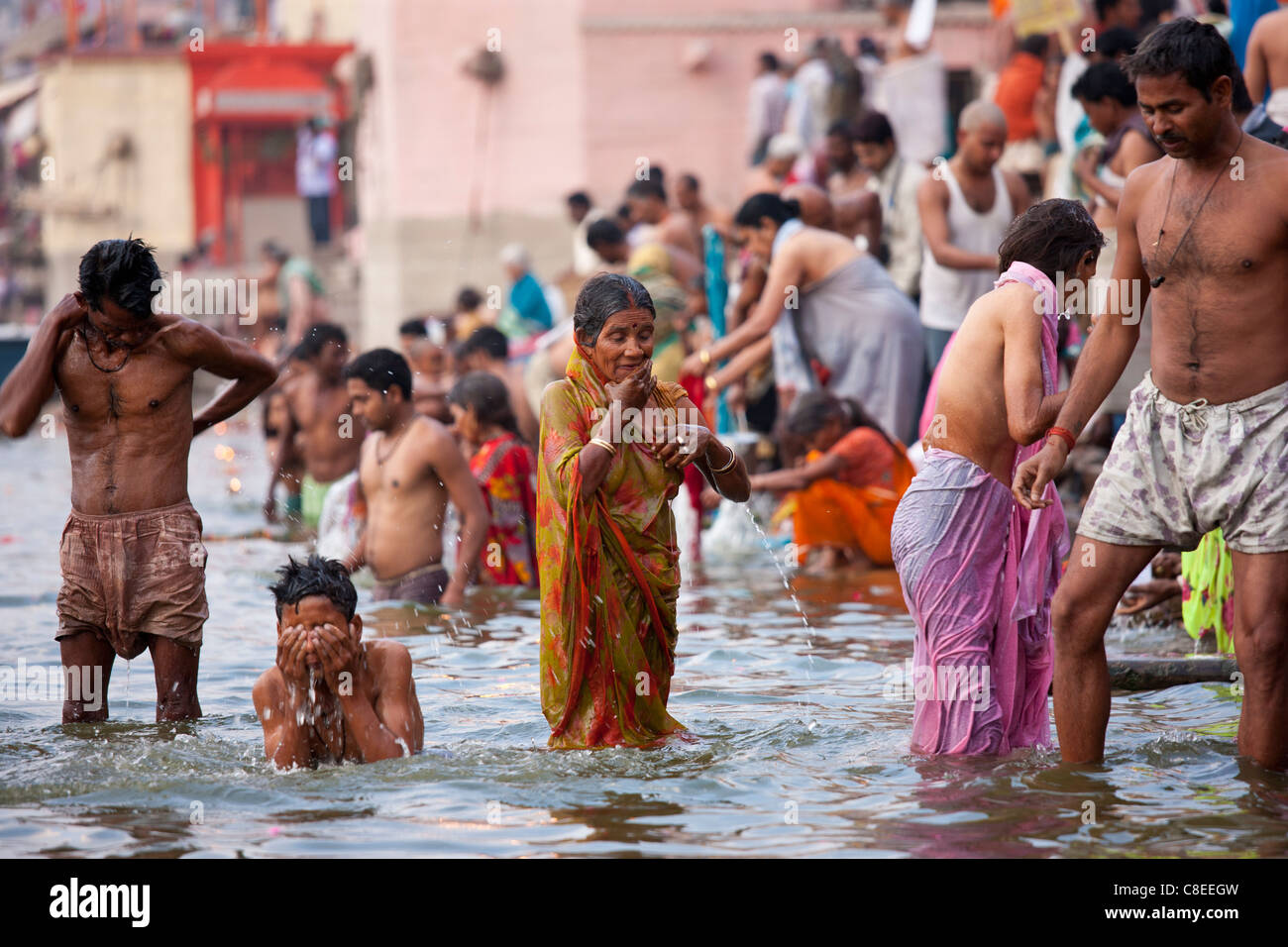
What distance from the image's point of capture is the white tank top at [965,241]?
32.1 feet

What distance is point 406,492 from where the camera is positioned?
8469 millimetres

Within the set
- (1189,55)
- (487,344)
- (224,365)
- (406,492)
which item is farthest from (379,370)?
(1189,55)

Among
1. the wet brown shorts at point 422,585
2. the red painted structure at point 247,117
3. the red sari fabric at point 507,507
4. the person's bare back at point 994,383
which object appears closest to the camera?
the person's bare back at point 994,383

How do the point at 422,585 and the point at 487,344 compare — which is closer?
the point at 422,585

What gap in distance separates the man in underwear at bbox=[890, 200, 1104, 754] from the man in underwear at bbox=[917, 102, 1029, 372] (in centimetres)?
435

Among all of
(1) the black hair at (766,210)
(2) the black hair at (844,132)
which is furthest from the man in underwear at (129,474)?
(2) the black hair at (844,132)

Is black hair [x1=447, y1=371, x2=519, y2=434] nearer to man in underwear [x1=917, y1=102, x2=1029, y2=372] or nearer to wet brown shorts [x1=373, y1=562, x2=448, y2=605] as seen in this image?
wet brown shorts [x1=373, y1=562, x2=448, y2=605]

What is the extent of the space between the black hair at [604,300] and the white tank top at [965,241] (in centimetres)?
473

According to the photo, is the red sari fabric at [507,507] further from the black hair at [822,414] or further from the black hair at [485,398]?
the black hair at [822,414]

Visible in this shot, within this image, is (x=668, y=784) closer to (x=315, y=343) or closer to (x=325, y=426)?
(x=325, y=426)

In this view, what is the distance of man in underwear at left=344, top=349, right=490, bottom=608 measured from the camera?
27.3ft

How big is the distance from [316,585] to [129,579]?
86 centimetres
